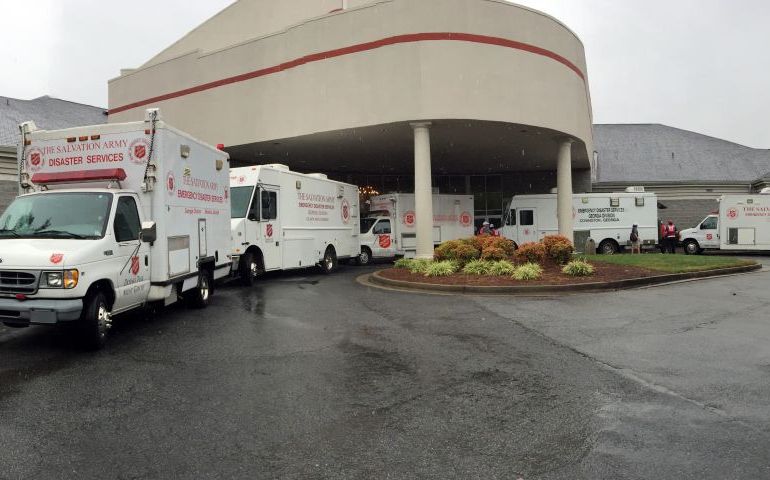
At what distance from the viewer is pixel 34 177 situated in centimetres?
835

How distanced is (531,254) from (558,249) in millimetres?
710

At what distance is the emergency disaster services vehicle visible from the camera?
26125 mm

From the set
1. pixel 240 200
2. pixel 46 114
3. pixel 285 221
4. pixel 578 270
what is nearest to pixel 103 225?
pixel 240 200

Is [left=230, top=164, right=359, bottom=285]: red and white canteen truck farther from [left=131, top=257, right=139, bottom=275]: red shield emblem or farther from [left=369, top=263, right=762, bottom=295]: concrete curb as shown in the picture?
[left=131, top=257, right=139, bottom=275]: red shield emblem

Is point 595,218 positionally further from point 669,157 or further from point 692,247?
Answer: point 669,157

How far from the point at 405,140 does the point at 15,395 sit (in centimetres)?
1889

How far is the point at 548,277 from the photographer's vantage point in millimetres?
13430

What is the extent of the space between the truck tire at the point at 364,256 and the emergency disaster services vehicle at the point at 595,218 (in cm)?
704

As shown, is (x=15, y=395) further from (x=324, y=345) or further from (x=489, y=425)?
(x=489, y=425)

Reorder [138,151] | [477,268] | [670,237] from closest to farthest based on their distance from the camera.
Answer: [138,151] → [477,268] → [670,237]

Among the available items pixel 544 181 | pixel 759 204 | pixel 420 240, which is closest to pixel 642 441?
pixel 420 240

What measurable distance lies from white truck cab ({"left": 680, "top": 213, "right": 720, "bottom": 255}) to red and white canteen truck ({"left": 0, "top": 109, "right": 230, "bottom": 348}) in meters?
26.5

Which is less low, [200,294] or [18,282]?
[18,282]

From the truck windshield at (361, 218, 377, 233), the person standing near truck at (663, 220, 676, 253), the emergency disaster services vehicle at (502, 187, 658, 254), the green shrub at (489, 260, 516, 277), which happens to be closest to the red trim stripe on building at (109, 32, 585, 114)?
the emergency disaster services vehicle at (502, 187, 658, 254)
